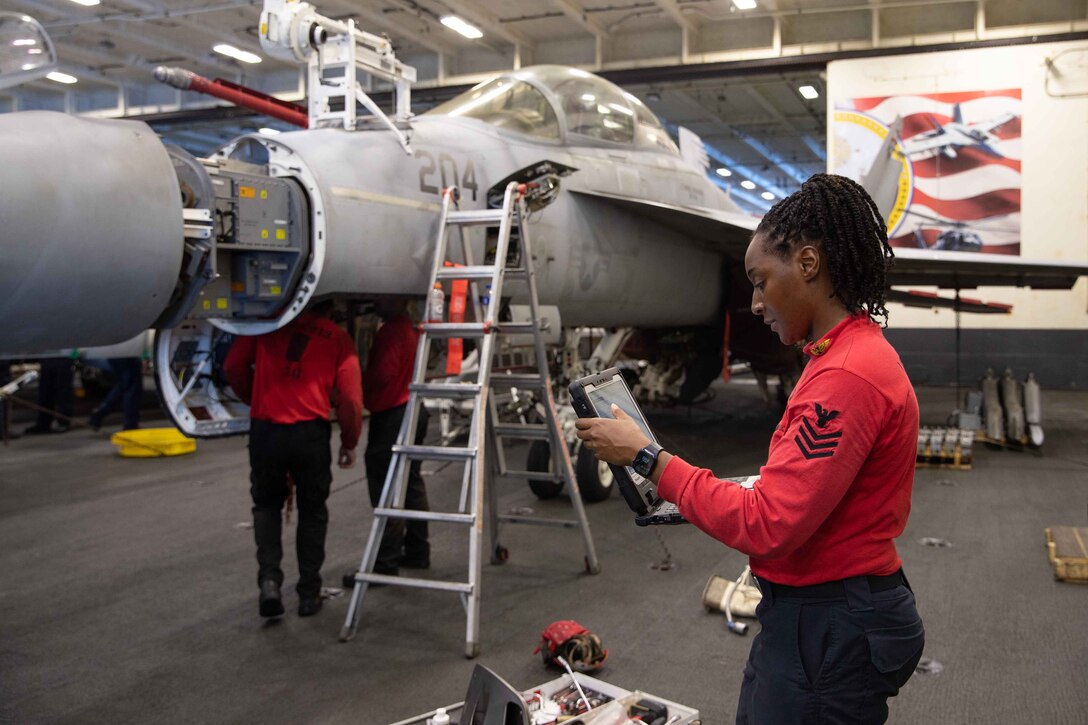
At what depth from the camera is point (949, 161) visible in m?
14.5

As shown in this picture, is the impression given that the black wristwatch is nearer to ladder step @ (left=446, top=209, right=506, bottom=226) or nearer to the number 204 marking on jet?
ladder step @ (left=446, top=209, right=506, bottom=226)

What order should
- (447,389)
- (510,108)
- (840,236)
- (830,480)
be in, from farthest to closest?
(510,108) < (447,389) < (840,236) < (830,480)

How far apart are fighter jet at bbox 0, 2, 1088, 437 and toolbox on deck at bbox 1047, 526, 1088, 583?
2948mm

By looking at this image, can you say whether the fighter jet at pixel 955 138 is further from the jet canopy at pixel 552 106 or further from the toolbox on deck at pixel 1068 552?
the toolbox on deck at pixel 1068 552

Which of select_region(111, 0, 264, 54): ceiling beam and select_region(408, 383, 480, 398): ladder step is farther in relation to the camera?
select_region(111, 0, 264, 54): ceiling beam

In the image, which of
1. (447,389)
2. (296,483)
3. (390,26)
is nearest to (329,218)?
(447,389)

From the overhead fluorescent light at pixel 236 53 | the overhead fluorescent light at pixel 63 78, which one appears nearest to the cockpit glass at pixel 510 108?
the overhead fluorescent light at pixel 236 53

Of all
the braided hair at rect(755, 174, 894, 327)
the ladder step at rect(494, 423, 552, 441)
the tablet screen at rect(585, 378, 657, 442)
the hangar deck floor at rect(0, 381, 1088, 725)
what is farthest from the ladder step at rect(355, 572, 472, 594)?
the braided hair at rect(755, 174, 894, 327)

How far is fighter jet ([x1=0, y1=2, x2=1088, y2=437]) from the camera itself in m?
3.06

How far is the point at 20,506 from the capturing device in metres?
6.84

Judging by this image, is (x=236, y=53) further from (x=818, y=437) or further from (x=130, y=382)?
(x=818, y=437)

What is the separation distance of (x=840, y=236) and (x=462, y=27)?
14526 millimetres

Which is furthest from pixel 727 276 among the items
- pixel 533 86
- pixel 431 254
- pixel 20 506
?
pixel 20 506

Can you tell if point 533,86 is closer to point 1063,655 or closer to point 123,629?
point 123,629
